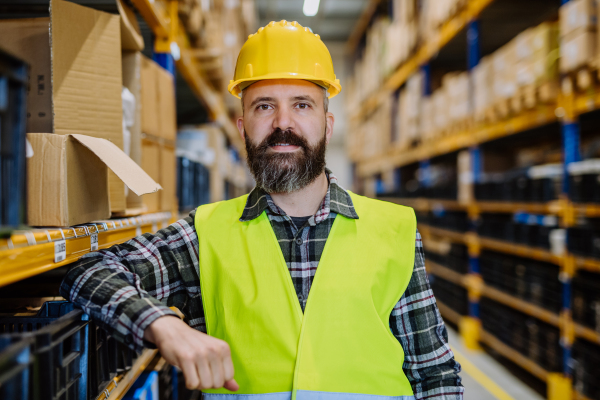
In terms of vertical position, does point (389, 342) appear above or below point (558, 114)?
below

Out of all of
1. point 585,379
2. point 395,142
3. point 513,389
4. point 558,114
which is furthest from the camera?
point 395,142

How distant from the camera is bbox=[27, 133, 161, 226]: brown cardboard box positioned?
1.13m

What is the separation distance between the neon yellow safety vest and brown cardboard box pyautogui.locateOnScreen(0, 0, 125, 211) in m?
0.54

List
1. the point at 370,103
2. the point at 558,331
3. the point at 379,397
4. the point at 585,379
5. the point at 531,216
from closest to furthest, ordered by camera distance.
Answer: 1. the point at 379,397
2. the point at 585,379
3. the point at 558,331
4. the point at 531,216
5. the point at 370,103

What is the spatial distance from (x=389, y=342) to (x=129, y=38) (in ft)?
5.06

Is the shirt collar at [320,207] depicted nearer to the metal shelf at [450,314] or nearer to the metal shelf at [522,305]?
the metal shelf at [522,305]

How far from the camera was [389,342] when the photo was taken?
134 cm

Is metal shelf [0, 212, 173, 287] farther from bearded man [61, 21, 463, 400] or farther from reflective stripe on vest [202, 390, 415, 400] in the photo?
reflective stripe on vest [202, 390, 415, 400]

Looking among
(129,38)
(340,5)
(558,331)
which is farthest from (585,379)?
(340,5)

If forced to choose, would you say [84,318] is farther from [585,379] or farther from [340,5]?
[340,5]

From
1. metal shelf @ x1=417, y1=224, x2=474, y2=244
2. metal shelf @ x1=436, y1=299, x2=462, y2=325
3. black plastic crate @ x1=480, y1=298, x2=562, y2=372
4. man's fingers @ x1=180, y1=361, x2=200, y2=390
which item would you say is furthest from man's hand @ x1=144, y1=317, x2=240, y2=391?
metal shelf @ x1=436, y1=299, x2=462, y2=325

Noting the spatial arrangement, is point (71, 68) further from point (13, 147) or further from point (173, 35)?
point (173, 35)

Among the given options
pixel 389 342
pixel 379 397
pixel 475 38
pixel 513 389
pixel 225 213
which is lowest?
pixel 513 389

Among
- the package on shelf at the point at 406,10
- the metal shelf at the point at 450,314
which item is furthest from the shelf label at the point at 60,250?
the package on shelf at the point at 406,10
